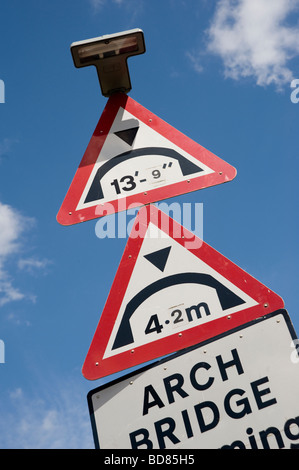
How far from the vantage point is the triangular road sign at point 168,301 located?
1.76 m

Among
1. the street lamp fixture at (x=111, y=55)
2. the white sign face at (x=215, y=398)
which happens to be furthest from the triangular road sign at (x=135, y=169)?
the white sign face at (x=215, y=398)

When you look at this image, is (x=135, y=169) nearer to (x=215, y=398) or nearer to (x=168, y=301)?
(x=168, y=301)

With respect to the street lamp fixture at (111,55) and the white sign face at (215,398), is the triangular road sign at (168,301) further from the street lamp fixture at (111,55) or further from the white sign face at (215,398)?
the street lamp fixture at (111,55)

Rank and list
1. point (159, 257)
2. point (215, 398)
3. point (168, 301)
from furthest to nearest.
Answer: point (159, 257) → point (168, 301) → point (215, 398)

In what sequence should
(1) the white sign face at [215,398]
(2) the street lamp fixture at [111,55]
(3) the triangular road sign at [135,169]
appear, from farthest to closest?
1. (2) the street lamp fixture at [111,55]
2. (3) the triangular road sign at [135,169]
3. (1) the white sign face at [215,398]

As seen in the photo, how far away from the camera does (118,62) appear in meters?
2.48

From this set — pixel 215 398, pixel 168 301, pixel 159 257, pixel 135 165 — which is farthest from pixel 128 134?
pixel 215 398

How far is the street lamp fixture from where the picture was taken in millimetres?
2312

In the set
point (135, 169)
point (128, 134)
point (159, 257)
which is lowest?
point (159, 257)

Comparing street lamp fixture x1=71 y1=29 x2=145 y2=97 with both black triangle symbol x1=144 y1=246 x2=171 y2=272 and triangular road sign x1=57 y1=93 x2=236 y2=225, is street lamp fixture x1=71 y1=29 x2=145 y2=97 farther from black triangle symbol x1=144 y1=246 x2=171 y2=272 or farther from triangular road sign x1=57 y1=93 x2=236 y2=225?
black triangle symbol x1=144 y1=246 x2=171 y2=272

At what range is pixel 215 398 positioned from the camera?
63.4 inches

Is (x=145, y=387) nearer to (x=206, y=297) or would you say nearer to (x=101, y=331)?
(x=101, y=331)

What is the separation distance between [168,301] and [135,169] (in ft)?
2.31

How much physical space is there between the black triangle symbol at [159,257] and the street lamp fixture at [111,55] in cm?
103
